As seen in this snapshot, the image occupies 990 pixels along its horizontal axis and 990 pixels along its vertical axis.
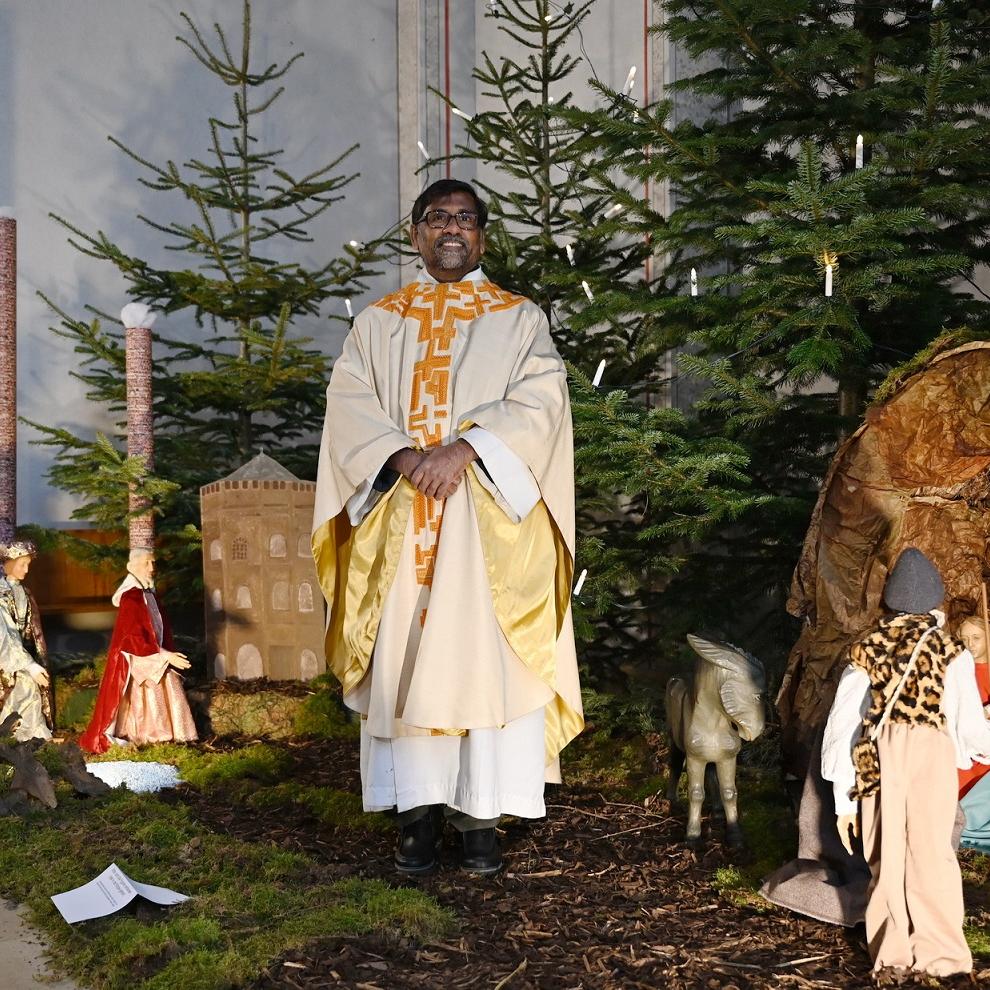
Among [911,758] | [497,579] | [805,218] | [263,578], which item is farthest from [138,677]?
[911,758]

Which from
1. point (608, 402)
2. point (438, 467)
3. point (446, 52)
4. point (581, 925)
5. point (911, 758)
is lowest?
point (581, 925)

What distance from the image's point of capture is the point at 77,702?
22.1 feet

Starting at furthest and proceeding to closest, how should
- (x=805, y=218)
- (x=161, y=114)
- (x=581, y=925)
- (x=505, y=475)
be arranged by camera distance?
(x=161, y=114) < (x=805, y=218) < (x=505, y=475) < (x=581, y=925)

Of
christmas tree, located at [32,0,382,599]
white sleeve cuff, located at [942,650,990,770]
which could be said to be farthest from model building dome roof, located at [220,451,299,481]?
white sleeve cuff, located at [942,650,990,770]

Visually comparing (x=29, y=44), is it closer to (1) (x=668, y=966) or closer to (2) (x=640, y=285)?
(2) (x=640, y=285)

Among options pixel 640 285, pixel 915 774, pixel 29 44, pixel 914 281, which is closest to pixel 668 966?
pixel 915 774

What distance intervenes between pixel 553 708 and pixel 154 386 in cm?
439

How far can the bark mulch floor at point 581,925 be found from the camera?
335cm

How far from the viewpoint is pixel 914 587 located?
3.42 m

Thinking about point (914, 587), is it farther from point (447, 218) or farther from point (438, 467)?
point (447, 218)

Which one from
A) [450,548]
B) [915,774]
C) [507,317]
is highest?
[507,317]

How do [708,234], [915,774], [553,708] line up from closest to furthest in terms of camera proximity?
[915,774]
[553,708]
[708,234]

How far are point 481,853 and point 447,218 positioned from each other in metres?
2.19

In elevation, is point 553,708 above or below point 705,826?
above
